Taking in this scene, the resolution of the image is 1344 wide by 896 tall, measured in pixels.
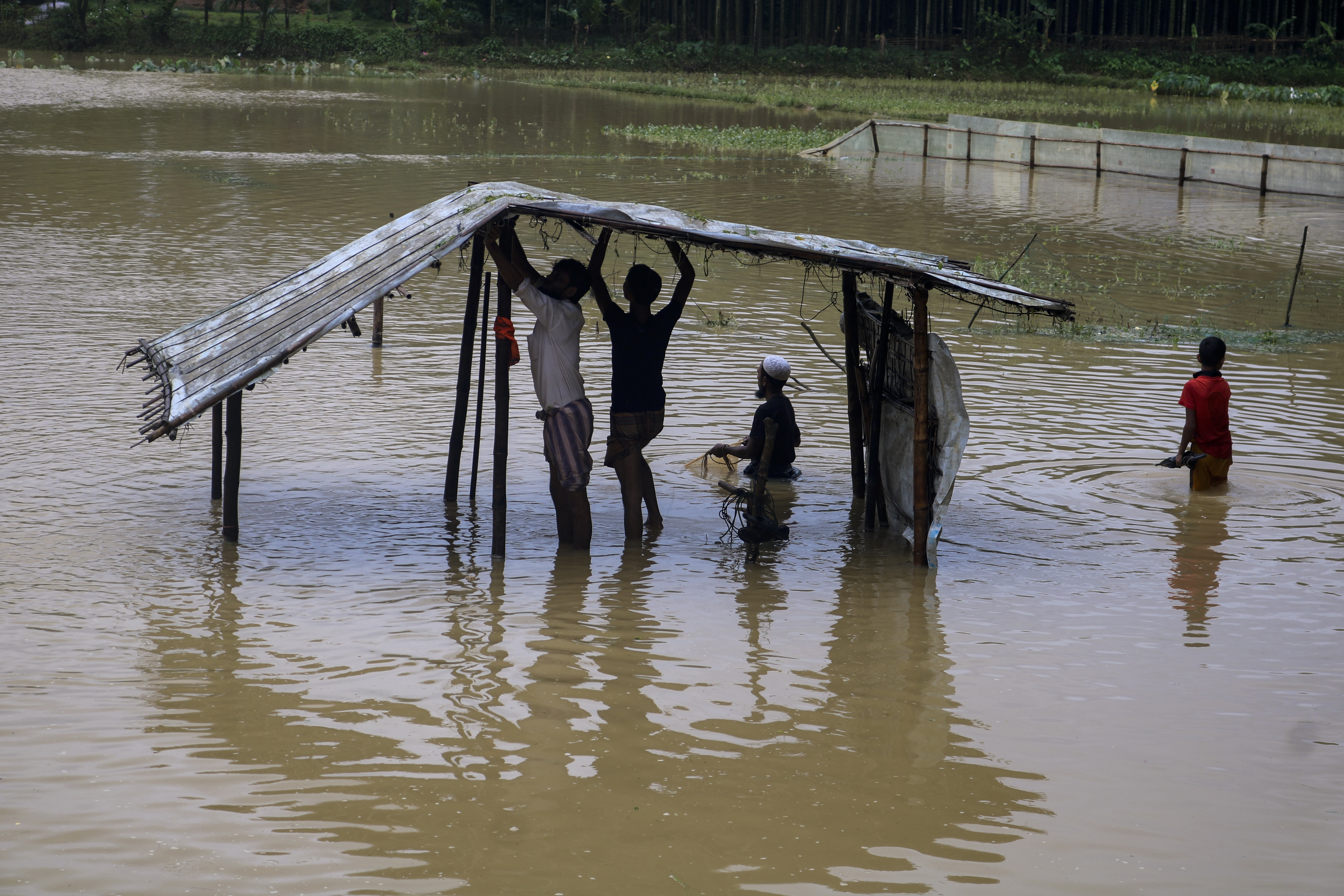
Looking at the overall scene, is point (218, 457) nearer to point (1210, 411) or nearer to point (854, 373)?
point (854, 373)

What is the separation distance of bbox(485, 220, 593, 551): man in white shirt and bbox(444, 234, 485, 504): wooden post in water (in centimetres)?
79

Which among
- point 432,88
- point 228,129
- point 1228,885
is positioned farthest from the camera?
point 432,88

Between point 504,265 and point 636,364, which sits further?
point 636,364

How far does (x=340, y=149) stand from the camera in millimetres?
28734

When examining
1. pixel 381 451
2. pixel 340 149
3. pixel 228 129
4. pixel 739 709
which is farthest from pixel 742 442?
pixel 228 129

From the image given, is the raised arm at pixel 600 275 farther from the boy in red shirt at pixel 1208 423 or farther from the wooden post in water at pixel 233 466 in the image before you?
the boy in red shirt at pixel 1208 423

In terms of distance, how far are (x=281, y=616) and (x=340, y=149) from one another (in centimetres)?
2492

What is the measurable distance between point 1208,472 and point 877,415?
2.58m

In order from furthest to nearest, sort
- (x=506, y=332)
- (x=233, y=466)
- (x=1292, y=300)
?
(x=1292, y=300), (x=233, y=466), (x=506, y=332)

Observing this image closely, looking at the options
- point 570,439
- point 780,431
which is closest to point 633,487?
point 570,439

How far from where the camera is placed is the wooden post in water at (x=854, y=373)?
767 centimetres

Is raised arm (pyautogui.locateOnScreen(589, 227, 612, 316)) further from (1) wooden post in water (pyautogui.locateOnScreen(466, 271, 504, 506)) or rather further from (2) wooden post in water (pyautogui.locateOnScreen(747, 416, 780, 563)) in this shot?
(2) wooden post in water (pyautogui.locateOnScreen(747, 416, 780, 563))

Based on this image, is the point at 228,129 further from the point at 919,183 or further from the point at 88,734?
the point at 88,734

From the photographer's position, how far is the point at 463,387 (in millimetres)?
7910
